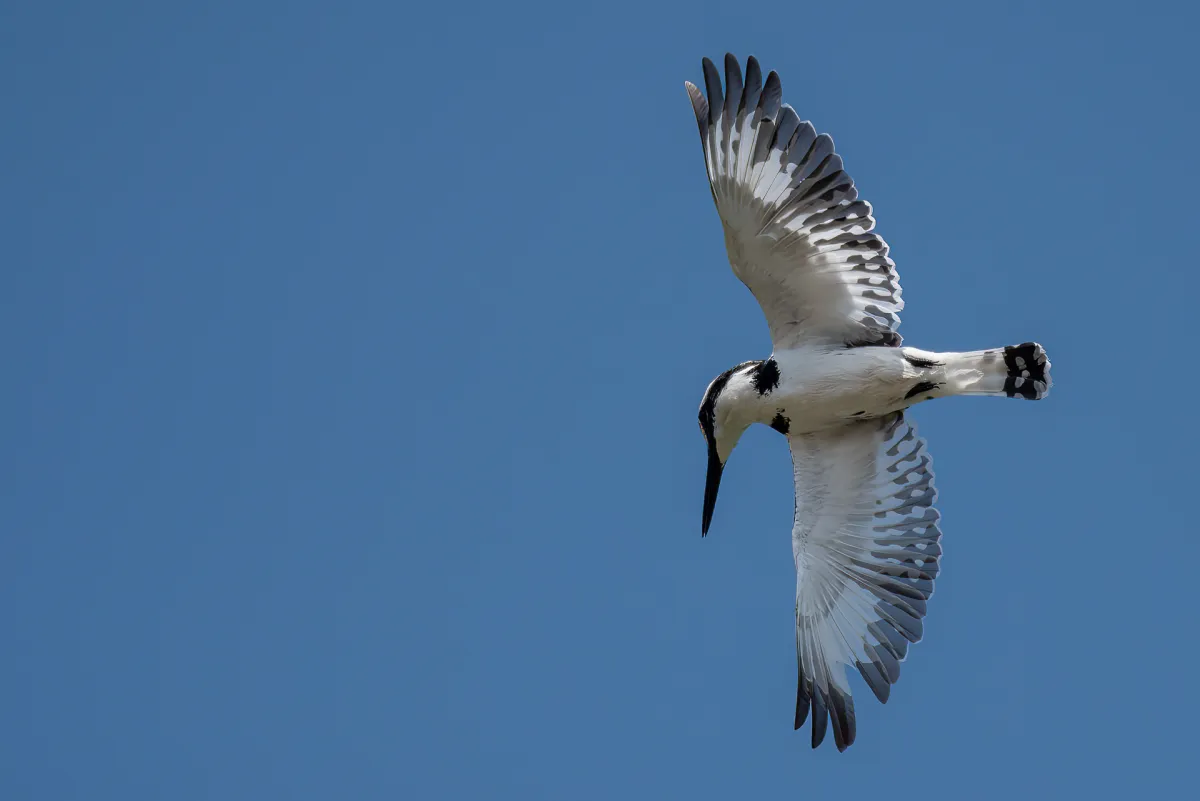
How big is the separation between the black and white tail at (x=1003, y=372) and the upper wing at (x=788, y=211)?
41 centimetres

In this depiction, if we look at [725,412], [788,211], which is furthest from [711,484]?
[788,211]

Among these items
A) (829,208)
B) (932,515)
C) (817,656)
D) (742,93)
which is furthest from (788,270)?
(817,656)

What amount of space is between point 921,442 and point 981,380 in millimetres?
753

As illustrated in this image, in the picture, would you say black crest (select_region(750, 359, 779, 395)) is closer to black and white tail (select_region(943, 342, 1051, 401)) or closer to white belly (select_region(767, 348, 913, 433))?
white belly (select_region(767, 348, 913, 433))

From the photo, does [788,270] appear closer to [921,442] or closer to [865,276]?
[865,276]

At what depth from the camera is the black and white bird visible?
24.9 ft

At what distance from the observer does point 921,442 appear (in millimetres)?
8383

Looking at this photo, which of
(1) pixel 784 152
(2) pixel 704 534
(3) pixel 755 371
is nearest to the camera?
(1) pixel 784 152

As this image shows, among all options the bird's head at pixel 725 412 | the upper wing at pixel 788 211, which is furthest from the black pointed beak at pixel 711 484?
the upper wing at pixel 788 211

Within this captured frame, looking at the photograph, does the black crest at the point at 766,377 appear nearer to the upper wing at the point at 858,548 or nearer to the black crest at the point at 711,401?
the black crest at the point at 711,401

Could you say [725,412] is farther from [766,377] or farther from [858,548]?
[858,548]

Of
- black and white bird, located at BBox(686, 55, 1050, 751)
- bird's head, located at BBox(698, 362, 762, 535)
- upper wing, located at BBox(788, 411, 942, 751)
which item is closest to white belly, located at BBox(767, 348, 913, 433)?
Answer: black and white bird, located at BBox(686, 55, 1050, 751)

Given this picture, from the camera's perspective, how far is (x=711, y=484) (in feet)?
28.9

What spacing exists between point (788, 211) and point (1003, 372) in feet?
4.72
